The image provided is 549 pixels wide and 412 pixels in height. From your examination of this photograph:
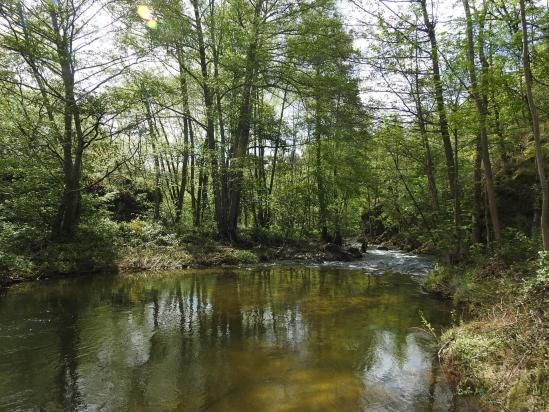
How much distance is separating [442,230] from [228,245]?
10.2 metres

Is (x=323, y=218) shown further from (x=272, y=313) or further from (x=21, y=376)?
(x=21, y=376)

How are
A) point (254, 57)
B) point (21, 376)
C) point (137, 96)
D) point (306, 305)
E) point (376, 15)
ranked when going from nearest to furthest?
point (21, 376) < point (306, 305) < point (376, 15) < point (137, 96) < point (254, 57)

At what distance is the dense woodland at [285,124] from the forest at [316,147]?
83 millimetres

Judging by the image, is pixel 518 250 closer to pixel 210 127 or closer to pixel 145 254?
pixel 145 254

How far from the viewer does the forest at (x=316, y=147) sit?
721cm

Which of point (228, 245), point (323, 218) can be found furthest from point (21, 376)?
point (323, 218)

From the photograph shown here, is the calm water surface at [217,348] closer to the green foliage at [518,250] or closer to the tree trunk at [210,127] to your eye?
the green foliage at [518,250]

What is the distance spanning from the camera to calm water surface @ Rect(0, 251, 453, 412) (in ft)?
14.8

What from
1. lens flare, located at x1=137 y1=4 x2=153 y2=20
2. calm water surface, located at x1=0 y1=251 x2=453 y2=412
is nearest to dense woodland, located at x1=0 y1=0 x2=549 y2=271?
lens flare, located at x1=137 y1=4 x2=153 y2=20

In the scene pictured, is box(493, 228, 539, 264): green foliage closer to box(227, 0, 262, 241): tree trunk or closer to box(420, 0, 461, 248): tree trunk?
box(420, 0, 461, 248): tree trunk

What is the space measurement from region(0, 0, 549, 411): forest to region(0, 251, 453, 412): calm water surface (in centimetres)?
107

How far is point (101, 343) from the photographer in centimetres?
632

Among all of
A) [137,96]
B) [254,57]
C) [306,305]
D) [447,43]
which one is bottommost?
[306,305]

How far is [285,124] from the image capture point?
21.6m
